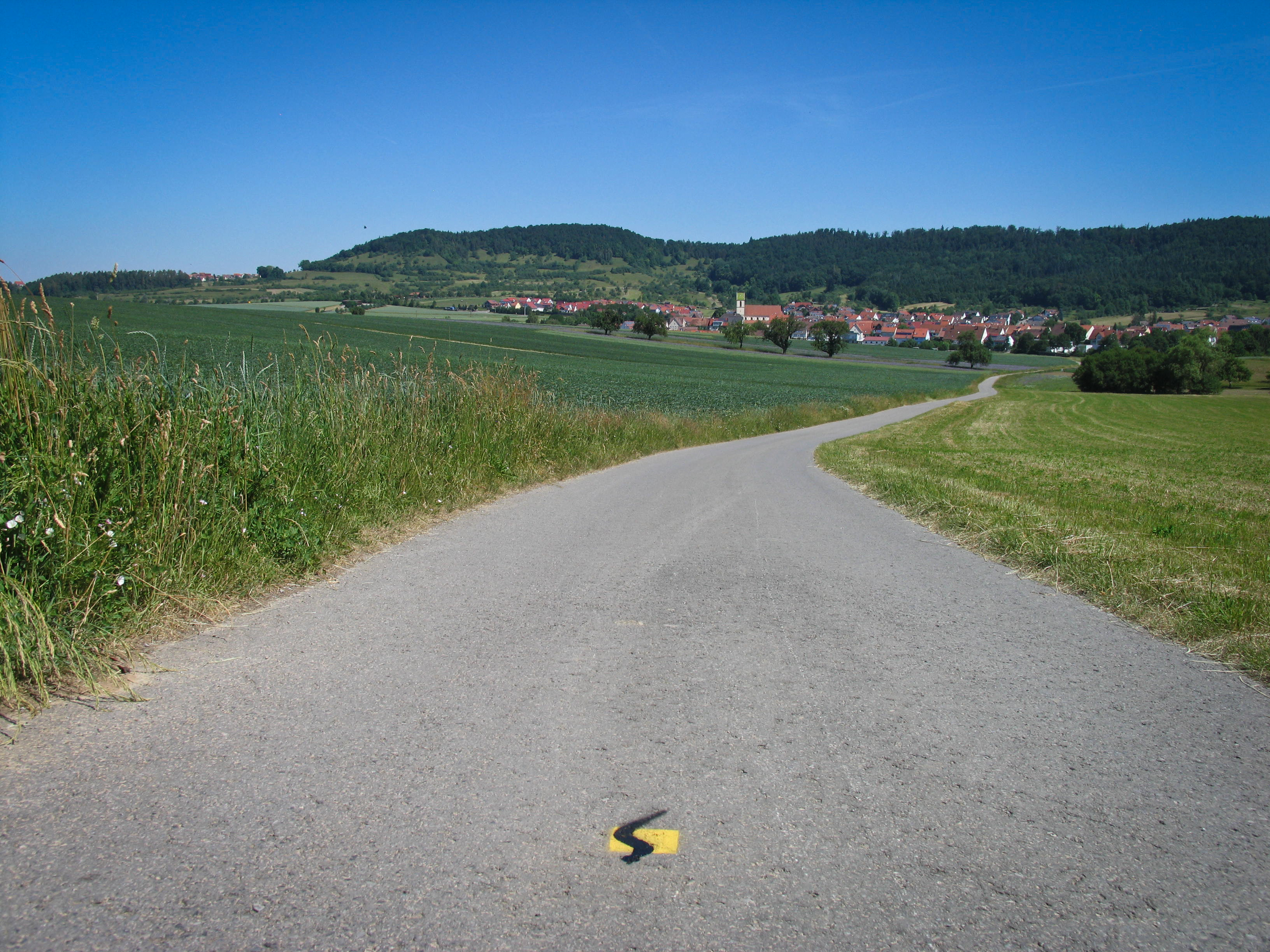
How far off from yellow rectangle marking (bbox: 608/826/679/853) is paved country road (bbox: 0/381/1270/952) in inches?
1.9

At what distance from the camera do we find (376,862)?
8.34ft

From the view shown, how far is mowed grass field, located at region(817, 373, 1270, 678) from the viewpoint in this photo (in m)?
5.71

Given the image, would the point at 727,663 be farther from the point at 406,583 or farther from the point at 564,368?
the point at 564,368

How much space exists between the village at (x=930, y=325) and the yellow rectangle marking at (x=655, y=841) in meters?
119

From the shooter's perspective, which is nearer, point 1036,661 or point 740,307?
point 1036,661

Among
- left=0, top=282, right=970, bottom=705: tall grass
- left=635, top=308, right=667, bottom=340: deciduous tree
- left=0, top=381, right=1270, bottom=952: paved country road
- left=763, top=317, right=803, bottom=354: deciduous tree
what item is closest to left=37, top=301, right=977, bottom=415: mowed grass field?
left=0, top=282, right=970, bottom=705: tall grass

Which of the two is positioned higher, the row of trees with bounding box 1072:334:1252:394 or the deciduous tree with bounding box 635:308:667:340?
the deciduous tree with bounding box 635:308:667:340

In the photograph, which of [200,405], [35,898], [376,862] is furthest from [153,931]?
[200,405]

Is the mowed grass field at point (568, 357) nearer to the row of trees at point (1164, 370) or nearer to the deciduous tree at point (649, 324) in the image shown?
the deciduous tree at point (649, 324)

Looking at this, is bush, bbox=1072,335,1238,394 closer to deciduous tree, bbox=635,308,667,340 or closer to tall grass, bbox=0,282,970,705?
deciduous tree, bbox=635,308,667,340

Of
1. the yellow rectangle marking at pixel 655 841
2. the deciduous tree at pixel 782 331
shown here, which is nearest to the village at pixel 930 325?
the deciduous tree at pixel 782 331

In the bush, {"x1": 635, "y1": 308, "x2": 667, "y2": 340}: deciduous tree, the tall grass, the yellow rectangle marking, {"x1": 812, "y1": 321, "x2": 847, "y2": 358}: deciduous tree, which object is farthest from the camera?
{"x1": 812, "y1": 321, "x2": 847, "y2": 358}: deciduous tree

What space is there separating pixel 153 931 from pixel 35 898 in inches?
17.8

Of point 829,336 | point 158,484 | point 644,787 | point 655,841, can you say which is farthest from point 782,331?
point 655,841
